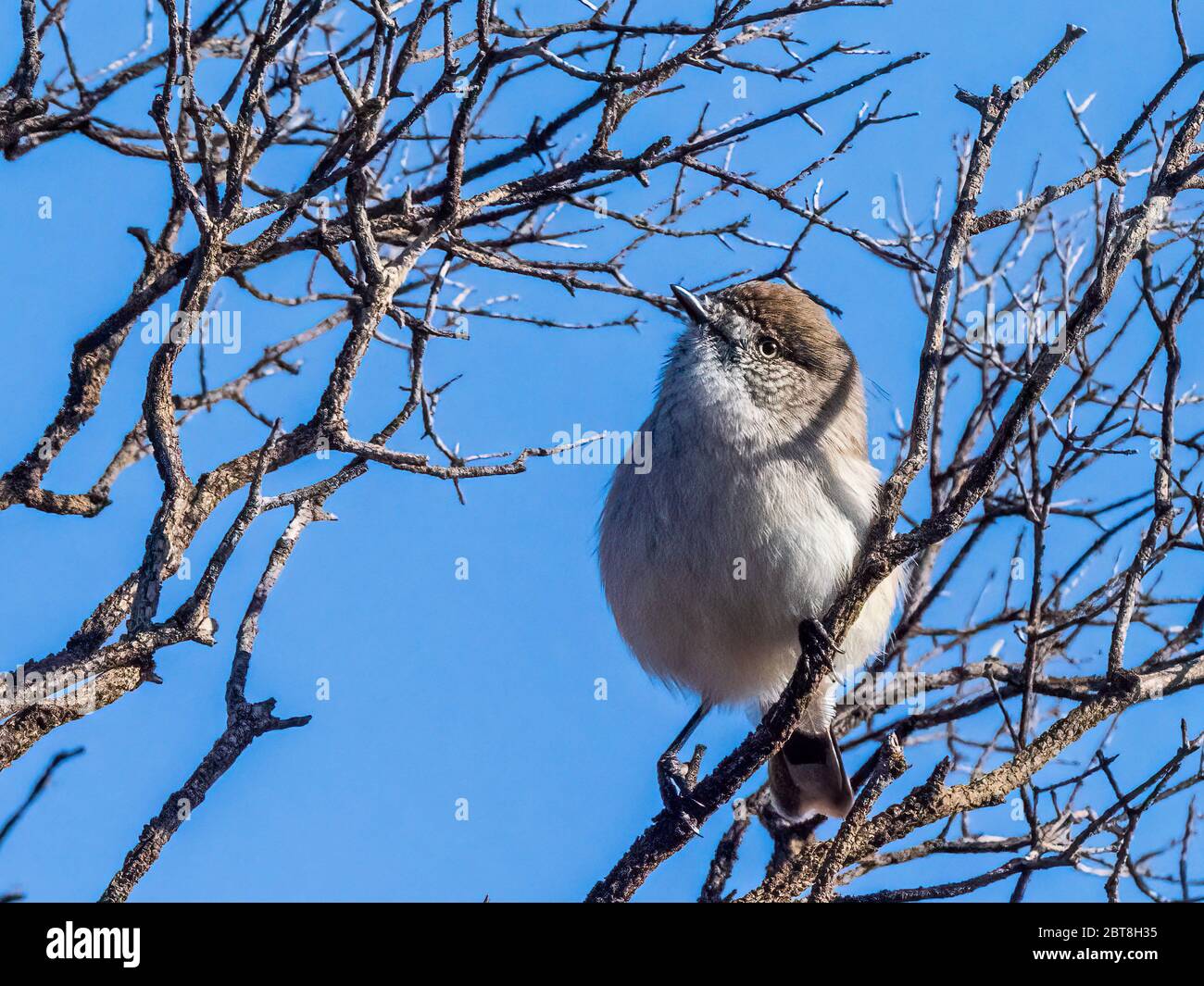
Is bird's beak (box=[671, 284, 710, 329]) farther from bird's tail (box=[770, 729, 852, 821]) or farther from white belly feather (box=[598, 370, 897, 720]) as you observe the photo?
bird's tail (box=[770, 729, 852, 821])

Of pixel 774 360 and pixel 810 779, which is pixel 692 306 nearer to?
pixel 774 360

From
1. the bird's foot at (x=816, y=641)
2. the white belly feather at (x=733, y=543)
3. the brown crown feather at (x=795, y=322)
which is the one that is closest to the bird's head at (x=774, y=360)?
the brown crown feather at (x=795, y=322)

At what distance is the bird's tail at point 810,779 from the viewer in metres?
6.12

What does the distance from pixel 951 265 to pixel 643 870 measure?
223cm

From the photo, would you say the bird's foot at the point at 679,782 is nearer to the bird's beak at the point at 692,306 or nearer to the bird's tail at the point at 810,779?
the bird's tail at the point at 810,779

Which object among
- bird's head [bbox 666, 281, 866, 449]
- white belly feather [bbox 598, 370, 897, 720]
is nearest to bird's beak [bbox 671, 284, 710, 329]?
bird's head [bbox 666, 281, 866, 449]

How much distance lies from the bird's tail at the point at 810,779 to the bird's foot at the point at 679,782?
544 millimetres

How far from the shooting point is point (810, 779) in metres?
6.15

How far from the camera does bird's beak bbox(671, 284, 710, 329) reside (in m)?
6.03

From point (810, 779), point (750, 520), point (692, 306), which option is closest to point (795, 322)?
point (692, 306)

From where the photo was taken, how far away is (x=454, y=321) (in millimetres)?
6527
